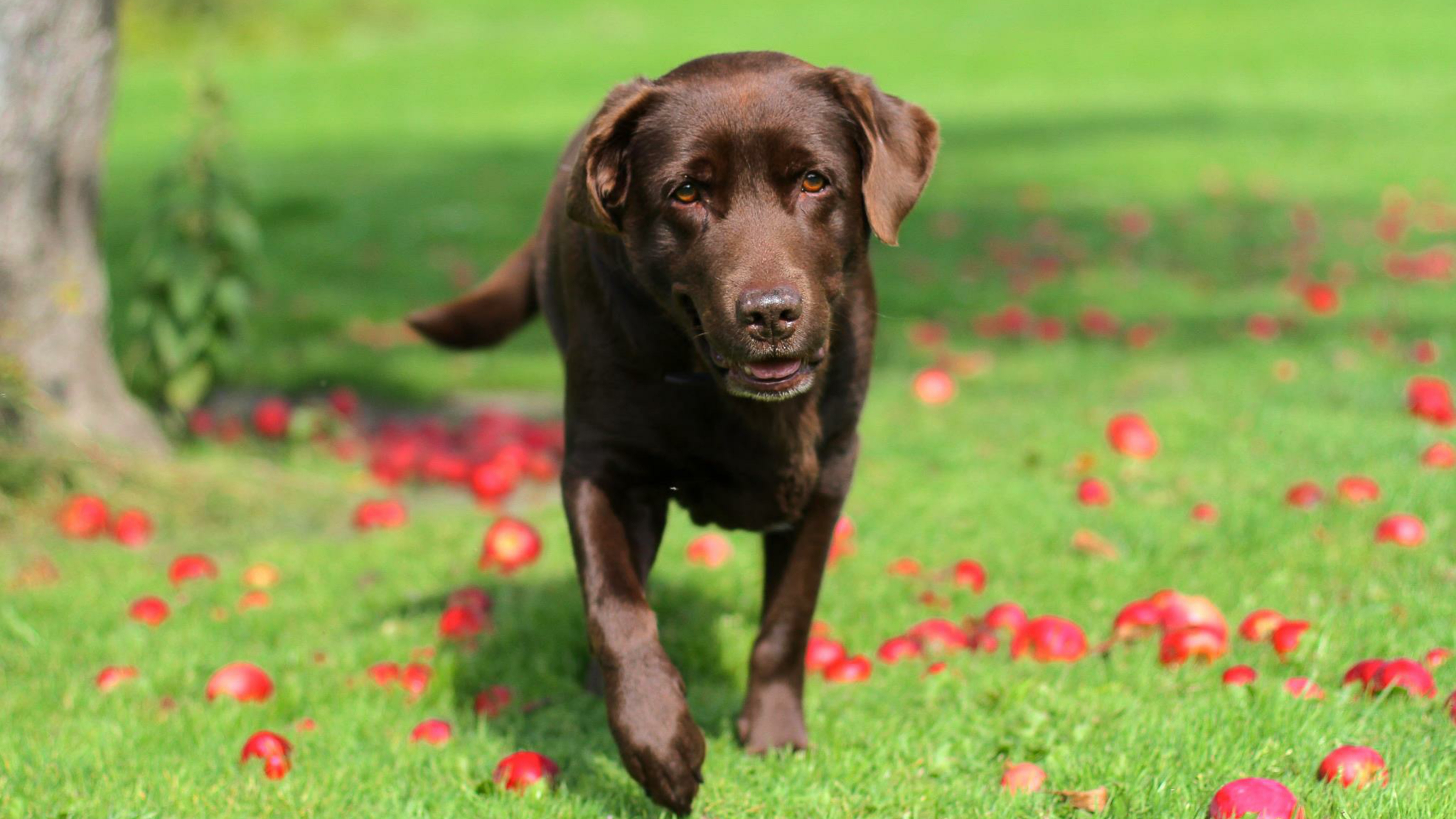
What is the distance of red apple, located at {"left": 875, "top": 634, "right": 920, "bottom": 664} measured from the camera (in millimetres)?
4266

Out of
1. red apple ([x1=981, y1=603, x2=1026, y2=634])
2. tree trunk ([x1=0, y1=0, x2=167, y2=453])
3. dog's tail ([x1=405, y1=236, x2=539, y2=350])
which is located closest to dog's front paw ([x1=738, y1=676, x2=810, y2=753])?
red apple ([x1=981, y1=603, x2=1026, y2=634])

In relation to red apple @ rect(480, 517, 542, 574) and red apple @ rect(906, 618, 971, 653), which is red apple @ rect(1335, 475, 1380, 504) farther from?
red apple @ rect(480, 517, 542, 574)

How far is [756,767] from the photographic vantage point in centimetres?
362

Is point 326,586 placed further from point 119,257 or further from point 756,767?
point 119,257

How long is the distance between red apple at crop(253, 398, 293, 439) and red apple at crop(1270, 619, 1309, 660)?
16.1 feet

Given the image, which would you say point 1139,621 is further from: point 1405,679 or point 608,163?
point 608,163

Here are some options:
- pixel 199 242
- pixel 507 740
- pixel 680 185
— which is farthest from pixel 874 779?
pixel 199 242

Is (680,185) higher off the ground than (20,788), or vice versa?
(680,185)

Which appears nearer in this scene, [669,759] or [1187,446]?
[669,759]

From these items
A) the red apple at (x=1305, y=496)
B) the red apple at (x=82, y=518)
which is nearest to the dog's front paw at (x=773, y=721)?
the red apple at (x=1305, y=496)

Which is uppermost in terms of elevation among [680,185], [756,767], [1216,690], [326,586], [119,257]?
[680,185]

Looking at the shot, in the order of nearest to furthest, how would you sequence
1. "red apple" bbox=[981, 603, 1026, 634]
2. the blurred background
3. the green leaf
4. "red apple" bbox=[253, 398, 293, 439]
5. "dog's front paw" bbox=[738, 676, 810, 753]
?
"dog's front paw" bbox=[738, 676, 810, 753] → "red apple" bbox=[981, 603, 1026, 634] → the green leaf → "red apple" bbox=[253, 398, 293, 439] → the blurred background

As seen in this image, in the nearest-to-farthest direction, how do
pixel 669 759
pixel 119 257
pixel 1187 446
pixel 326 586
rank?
pixel 669 759
pixel 326 586
pixel 1187 446
pixel 119 257

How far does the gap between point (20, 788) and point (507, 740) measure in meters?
1.14
